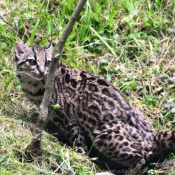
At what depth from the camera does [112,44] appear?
7.77m

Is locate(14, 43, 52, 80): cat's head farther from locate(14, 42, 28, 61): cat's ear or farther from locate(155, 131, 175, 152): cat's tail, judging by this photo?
locate(155, 131, 175, 152): cat's tail

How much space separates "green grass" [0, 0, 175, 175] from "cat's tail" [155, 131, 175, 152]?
693 millimetres

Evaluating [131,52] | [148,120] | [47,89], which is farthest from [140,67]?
[47,89]

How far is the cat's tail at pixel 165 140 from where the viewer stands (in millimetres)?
5973

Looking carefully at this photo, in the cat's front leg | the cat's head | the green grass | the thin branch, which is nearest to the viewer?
Answer: the thin branch

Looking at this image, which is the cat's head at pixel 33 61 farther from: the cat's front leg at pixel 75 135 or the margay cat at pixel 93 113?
the cat's front leg at pixel 75 135

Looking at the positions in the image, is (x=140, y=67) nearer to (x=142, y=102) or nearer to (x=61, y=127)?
(x=142, y=102)

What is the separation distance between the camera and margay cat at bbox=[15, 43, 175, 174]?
236 inches

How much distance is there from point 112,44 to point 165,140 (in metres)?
2.18

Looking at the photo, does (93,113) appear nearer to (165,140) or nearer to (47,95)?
(165,140)

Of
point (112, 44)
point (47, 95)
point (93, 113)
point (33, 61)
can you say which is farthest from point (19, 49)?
point (112, 44)

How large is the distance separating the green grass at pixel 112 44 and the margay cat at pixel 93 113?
499 mm

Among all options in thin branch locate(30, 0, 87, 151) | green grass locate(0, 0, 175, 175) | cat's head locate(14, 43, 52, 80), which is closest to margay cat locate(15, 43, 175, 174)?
cat's head locate(14, 43, 52, 80)

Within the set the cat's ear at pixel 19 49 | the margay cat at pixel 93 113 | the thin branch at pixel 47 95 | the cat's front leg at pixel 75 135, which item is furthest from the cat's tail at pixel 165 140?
the cat's ear at pixel 19 49
